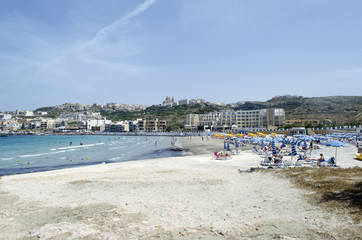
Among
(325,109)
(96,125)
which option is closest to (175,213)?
(325,109)

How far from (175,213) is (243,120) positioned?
10119 cm

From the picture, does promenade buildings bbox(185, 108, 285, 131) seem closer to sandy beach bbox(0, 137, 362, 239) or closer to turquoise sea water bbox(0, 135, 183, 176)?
turquoise sea water bbox(0, 135, 183, 176)

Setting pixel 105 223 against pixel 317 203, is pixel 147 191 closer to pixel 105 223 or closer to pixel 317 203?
pixel 105 223

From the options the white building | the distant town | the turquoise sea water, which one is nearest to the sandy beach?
the turquoise sea water

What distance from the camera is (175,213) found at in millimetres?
7641

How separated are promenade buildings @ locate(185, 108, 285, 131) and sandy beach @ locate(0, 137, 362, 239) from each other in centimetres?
8342

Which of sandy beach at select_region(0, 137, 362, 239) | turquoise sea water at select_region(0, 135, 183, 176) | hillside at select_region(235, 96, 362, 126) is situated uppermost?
hillside at select_region(235, 96, 362, 126)

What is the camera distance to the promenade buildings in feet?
309

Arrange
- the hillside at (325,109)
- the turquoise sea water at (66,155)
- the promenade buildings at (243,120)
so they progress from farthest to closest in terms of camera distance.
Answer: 1. the hillside at (325,109)
2. the promenade buildings at (243,120)
3. the turquoise sea water at (66,155)

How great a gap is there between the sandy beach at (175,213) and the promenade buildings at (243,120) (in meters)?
83.4

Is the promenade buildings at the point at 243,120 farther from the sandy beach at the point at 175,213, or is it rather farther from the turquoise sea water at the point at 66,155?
the sandy beach at the point at 175,213

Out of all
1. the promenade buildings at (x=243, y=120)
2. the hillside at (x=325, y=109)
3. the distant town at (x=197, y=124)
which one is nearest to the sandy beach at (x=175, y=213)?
the distant town at (x=197, y=124)

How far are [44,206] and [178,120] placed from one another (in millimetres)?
142233

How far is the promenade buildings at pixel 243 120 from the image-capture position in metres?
94.1
